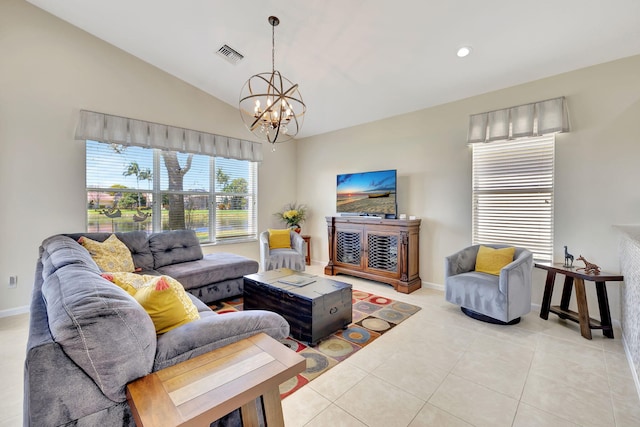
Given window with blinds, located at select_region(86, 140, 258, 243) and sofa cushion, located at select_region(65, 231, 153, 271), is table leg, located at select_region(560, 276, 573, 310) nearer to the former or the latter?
window with blinds, located at select_region(86, 140, 258, 243)

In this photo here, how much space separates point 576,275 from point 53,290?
398 centimetres

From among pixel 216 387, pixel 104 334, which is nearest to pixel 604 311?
pixel 216 387

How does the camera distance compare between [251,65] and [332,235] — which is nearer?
[251,65]

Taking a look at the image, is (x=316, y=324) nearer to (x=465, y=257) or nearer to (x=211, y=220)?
(x=465, y=257)

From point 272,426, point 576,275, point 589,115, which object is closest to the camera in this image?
point 272,426

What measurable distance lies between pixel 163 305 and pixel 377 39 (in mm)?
3197

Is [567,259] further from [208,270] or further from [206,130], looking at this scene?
[206,130]

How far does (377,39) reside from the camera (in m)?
3.04

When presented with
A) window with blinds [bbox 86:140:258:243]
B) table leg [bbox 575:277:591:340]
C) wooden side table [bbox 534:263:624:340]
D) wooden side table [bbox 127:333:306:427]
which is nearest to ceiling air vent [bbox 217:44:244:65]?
window with blinds [bbox 86:140:258:243]

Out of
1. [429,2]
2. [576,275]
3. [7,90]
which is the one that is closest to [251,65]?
[429,2]

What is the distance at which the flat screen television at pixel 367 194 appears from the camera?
439 centimetres

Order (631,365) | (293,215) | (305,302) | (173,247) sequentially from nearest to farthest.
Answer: (631,365)
(305,302)
(173,247)
(293,215)

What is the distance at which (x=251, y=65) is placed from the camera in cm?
384

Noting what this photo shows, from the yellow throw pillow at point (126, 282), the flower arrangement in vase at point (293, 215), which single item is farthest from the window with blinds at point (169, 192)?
the yellow throw pillow at point (126, 282)
